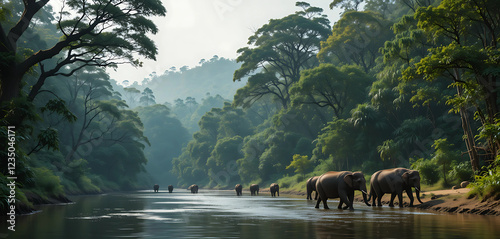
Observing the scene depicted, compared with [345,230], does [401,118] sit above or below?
above

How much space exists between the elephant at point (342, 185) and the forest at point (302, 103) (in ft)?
16.6

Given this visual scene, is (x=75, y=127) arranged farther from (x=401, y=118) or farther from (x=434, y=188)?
(x=434, y=188)

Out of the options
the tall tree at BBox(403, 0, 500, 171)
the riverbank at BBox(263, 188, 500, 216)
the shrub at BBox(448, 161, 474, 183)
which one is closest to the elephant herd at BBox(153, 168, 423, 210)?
the riverbank at BBox(263, 188, 500, 216)

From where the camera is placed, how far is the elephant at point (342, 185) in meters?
22.7

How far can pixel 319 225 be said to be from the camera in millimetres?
14047

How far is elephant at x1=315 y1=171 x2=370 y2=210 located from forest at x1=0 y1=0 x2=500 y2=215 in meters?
5.04

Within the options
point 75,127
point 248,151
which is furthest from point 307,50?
point 75,127

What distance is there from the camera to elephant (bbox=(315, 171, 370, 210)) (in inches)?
894

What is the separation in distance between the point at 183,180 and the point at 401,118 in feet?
296

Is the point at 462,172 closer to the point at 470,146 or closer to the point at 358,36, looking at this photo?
the point at 470,146

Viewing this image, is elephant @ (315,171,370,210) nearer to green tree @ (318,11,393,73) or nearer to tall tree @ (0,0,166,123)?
tall tree @ (0,0,166,123)

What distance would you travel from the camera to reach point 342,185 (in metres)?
23.1

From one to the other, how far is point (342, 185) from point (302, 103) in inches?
1533

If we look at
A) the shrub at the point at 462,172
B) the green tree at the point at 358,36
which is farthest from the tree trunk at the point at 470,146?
the green tree at the point at 358,36
